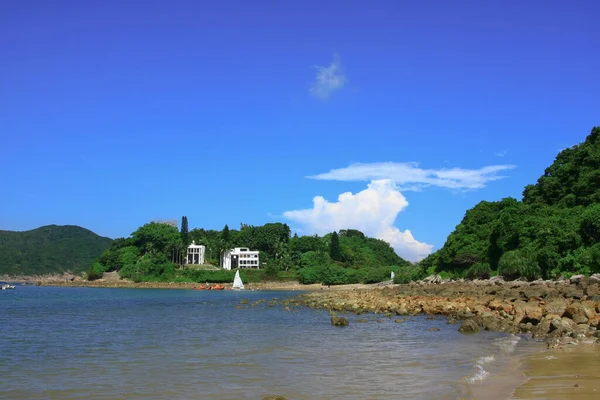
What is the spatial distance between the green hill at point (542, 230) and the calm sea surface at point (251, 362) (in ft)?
88.1

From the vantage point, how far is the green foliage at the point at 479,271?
203 feet

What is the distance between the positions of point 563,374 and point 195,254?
457 feet

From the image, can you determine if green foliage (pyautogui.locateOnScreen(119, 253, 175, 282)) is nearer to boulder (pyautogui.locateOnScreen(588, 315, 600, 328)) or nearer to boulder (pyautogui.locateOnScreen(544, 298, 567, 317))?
boulder (pyautogui.locateOnScreen(544, 298, 567, 317))

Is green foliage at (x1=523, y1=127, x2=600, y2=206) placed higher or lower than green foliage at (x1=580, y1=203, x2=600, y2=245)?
higher

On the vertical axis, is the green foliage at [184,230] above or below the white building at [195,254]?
above

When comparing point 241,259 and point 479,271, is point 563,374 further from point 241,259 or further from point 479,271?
point 241,259

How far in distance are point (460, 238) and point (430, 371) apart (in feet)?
203

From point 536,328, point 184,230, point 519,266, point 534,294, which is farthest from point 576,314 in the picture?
point 184,230

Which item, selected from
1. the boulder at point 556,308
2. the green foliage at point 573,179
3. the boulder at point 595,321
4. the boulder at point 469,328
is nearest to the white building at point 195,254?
the green foliage at point 573,179

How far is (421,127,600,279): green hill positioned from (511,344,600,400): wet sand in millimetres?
33549

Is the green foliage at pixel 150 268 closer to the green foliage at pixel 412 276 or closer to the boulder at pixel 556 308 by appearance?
the green foliage at pixel 412 276

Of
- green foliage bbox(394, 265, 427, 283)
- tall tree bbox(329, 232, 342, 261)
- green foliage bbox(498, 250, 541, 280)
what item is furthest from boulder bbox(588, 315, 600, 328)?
tall tree bbox(329, 232, 342, 261)

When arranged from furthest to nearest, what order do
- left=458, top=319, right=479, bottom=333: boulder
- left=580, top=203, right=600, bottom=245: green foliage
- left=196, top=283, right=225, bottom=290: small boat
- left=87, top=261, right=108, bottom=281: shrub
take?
1. left=87, top=261, right=108, bottom=281: shrub
2. left=196, top=283, right=225, bottom=290: small boat
3. left=580, top=203, right=600, bottom=245: green foliage
4. left=458, top=319, right=479, bottom=333: boulder

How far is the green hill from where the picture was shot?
49.0 m
